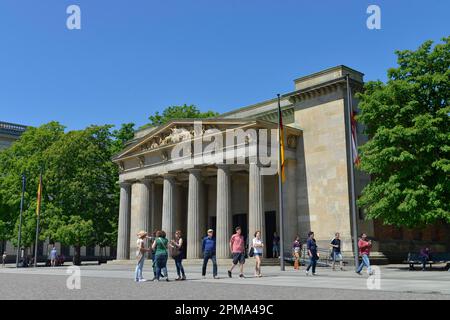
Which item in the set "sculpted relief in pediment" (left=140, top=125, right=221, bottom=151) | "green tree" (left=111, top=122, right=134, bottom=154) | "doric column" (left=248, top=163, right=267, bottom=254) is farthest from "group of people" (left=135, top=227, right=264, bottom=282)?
"green tree" (left=111, top=122, right=134, bottom=154)

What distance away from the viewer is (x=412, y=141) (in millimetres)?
25484

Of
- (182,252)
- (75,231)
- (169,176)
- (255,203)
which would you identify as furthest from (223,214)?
(75,231)

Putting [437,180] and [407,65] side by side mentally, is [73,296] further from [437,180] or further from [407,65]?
[407,65]

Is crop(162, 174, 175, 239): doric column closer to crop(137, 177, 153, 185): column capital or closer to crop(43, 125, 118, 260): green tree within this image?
crop(137, 177, 153, 185): column capital

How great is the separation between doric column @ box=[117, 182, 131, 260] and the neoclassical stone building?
0.20m

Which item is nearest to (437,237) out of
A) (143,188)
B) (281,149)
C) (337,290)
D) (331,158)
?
(331,158)

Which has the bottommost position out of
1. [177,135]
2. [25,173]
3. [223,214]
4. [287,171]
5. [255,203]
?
[223,214]

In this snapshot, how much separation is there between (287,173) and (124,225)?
657 inches

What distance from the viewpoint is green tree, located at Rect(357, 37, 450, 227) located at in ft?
80.5

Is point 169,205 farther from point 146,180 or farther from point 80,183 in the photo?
point 80,183

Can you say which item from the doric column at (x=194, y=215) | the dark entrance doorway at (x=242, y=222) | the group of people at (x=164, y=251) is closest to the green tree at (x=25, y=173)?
the doric column at (x=194, y=215)

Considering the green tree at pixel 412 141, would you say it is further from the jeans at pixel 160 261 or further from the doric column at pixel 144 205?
the doric column at pixel 144 205

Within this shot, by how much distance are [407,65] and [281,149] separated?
8639 millimetres

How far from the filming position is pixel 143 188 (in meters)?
42.4
